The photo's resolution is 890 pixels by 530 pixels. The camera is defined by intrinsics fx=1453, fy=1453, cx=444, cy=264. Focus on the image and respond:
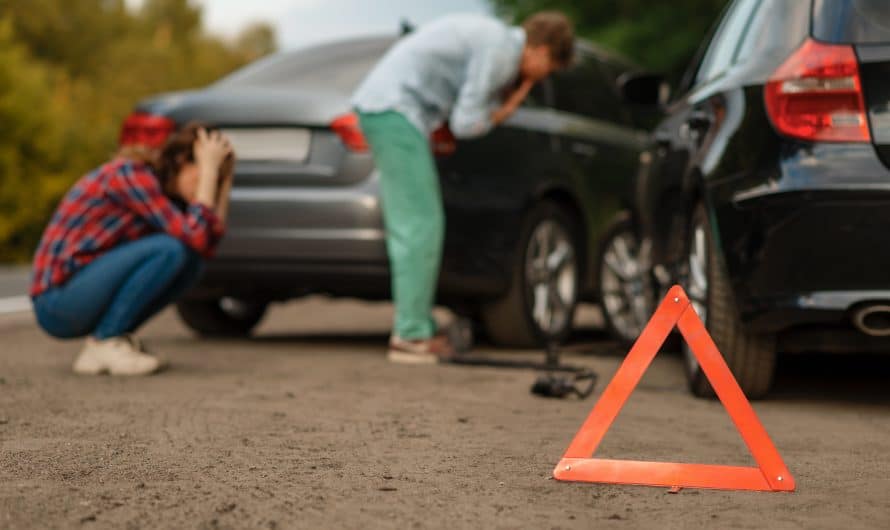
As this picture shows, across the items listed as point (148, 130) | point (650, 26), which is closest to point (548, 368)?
point (148, 130)

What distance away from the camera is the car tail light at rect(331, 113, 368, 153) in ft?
23.0

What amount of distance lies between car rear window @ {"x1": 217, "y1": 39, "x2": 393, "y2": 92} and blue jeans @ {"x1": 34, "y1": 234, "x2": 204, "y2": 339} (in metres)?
1.45

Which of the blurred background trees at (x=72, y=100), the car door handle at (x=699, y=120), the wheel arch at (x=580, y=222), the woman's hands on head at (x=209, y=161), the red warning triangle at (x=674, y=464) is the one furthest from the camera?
the blurred background trees at (x=72, y=100)

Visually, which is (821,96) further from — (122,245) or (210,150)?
(122,245)

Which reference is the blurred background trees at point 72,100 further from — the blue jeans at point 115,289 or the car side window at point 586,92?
the blue jeans at point 115,289

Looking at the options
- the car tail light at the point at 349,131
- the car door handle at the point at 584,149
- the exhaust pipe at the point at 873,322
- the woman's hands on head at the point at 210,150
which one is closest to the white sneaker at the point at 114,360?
the woman's hands on head at the point at 210,150

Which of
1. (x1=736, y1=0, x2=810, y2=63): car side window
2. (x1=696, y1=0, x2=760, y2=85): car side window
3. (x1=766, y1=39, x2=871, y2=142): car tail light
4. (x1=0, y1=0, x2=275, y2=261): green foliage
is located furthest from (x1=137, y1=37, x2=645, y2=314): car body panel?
(x1=0, y1=0, x2=275, y2=261): green foliage

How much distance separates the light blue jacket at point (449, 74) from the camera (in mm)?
6914

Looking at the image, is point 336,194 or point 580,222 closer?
point 336,194

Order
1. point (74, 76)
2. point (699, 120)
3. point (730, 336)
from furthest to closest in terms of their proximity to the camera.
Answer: point (74, 76), point (699, 120), point (730, 336)

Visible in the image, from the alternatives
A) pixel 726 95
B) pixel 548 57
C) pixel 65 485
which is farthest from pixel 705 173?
pixel 65 485

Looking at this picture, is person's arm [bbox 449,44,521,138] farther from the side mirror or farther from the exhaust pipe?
the exhaust pipe

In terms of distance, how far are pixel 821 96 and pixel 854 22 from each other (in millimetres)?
265

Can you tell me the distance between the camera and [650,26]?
3067 cm
